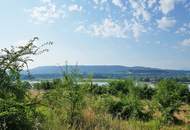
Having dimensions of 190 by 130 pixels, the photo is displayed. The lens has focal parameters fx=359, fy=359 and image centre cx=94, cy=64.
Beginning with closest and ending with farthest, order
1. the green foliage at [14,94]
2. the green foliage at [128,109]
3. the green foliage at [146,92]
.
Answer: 1. the green foliage at [14,94]
2. the green foliage at [128,109]
3. the green foliage at [146,92]

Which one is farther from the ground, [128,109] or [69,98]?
[69,98]

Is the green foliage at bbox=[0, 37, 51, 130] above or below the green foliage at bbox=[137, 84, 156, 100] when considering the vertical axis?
above

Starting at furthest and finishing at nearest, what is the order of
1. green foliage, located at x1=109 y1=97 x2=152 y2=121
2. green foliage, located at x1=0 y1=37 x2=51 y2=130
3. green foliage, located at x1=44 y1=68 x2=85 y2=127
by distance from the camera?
green foliage, located at x1=109 y1=97 x2=152 y2=121 < green foliage, located at x1=44 y1=68 x2=85 y2=127 < green foliage, located at x1=0 y1=37 x2=51 y2=130

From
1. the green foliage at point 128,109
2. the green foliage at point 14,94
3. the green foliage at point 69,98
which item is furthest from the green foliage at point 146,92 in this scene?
the green foliage at point 14,94

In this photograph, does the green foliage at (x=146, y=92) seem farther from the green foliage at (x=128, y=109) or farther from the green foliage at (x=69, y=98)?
the green foliage at (x=69, y=98)

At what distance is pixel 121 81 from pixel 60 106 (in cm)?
2082

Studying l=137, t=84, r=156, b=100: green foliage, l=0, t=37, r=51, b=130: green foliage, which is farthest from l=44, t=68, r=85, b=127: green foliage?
l=137, t=84, r=156, b=100: green foliage

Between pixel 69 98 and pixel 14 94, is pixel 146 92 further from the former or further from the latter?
pixel 14 94

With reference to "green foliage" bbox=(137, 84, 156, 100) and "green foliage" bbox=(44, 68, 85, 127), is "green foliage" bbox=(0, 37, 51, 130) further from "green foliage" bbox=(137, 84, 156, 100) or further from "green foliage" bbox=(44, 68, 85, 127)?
"green foliage" bbox=(137, 84, 156, 100)

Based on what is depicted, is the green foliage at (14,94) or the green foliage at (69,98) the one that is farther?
the green foliage at (69,98)

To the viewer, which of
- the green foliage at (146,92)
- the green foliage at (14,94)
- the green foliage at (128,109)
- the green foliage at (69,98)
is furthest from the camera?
the green foliage at (146,92)

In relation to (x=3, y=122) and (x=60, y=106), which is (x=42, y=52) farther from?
(x=60, y=106)

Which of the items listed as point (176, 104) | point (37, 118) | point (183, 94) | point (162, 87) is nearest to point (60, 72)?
point (37, 118)

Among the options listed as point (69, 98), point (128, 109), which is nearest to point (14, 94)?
point (69, 98)
